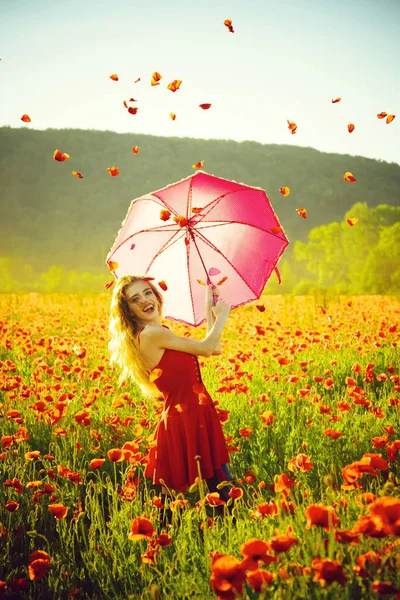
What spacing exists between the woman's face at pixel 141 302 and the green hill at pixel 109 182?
209 ft

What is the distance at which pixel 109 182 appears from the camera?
78.0m

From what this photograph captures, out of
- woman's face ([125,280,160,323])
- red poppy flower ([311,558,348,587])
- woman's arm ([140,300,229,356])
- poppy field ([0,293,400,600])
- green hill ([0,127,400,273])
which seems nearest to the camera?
red poppy flower ([311,558,348,587])

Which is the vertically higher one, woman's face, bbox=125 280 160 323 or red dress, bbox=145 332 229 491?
woman's face, bbox=125 280 160 323

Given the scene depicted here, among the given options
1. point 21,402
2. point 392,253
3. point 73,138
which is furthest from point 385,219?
point 73,138

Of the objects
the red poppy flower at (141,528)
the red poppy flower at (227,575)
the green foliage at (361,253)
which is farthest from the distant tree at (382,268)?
the red poppy flower at (227,575)

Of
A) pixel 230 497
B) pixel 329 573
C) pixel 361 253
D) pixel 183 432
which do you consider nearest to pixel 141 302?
pixel 183 432

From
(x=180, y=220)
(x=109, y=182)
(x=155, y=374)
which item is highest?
(x=109, y=182)

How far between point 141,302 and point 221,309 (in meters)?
0.49

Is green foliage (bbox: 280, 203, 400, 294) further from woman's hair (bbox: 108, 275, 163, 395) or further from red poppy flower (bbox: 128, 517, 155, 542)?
red poppy flower (bbox: 128, 517, 155, 542)

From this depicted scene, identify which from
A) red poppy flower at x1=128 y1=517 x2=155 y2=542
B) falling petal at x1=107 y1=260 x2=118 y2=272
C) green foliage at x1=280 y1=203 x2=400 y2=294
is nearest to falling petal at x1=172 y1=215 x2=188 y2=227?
falling petal at x1=107 y1=260 x2=118 y2=272

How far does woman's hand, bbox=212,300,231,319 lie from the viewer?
8.77 ft

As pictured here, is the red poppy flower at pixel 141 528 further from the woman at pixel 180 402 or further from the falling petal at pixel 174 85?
the falling petal at pixel 174 85

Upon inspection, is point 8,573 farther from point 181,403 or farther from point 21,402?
point 21,402

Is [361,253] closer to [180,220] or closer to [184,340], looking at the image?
[180,220]
